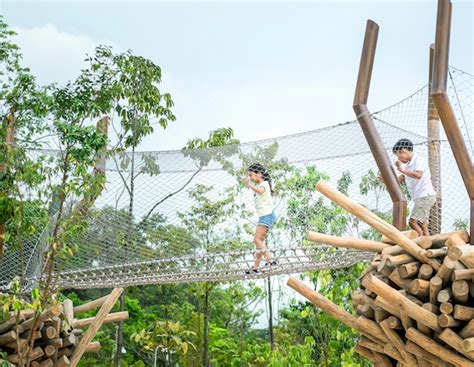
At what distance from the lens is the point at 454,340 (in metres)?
3.79

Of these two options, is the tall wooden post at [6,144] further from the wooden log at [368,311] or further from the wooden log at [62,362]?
the wooden log at [368,311]

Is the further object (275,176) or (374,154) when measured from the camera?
(275,176)

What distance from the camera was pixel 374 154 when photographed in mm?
4418

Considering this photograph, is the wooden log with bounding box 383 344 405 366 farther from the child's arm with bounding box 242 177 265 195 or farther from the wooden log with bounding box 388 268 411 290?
the child's arm with bounding box 242 177 265 195

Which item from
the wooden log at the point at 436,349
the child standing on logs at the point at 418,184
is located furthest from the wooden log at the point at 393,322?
the child standing on logs at the point at 418,184

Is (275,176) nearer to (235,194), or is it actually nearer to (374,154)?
(235,194)

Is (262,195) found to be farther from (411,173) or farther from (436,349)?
(436,349)

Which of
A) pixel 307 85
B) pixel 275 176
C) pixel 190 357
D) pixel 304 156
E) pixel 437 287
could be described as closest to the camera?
pixel 437 287

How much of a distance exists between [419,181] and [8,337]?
2.82 meters

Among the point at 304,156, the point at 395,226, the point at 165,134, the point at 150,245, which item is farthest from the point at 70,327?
the point at 165,134

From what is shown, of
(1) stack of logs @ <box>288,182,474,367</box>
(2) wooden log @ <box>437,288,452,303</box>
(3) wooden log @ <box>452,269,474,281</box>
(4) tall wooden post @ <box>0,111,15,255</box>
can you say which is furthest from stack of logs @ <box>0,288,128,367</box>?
(3) wooden log @ <box>452,269,474,281</box>

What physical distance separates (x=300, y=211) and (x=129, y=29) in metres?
6.16

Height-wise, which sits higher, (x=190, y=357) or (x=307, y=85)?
(x=307, y=85)

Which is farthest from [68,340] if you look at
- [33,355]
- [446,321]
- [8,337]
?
[446,321]
